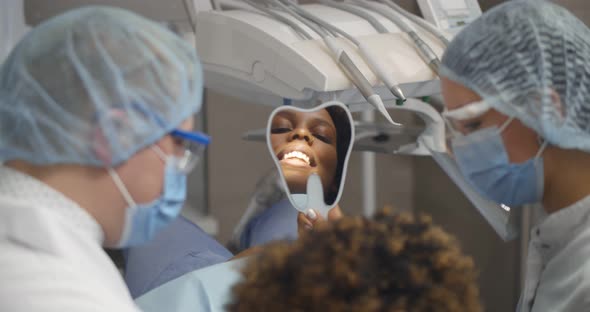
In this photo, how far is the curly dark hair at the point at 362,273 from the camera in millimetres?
701

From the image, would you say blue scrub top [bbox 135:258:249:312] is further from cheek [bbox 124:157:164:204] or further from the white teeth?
cheek [bbox 124:157:164:204]

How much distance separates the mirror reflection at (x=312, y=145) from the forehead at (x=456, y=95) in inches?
7.3

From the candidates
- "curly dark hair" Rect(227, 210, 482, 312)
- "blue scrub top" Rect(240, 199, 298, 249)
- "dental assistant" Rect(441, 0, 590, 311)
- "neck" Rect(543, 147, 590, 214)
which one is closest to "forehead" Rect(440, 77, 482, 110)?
"dental assistant" Rect(441, 0, 590, 311)

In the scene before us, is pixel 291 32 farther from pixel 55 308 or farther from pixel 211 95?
pixel 211 95

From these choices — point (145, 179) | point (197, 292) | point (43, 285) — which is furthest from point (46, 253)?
point (197, 292)

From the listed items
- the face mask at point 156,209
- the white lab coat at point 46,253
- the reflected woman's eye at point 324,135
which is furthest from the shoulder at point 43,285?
the reflected woman's eye at point 324,135

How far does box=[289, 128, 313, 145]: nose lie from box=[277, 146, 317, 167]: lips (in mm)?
18

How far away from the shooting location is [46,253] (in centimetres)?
98

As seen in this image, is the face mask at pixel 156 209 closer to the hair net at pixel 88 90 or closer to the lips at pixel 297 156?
the hair net at pixel 88 90

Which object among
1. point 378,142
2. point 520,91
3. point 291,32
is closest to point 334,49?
point 291,32

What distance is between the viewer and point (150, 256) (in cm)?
171

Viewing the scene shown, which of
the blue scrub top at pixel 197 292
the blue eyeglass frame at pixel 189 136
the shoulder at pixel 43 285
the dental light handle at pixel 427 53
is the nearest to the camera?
the shoulder at pixel 43 285

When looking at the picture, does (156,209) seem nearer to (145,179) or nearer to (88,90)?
(145,179)

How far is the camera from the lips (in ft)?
4.62
